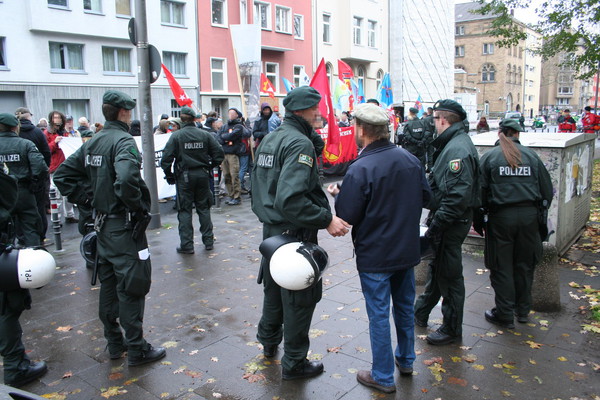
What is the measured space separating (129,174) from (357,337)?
241cm

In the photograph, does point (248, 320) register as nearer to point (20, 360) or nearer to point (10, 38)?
point (20, 360)

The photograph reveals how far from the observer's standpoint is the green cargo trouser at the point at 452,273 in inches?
168

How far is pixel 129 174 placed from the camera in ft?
12.5

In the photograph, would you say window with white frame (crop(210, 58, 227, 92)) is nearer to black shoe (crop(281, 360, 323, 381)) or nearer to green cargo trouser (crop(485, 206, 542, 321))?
green cargo trouser (crop(485, 206, 542, 321))

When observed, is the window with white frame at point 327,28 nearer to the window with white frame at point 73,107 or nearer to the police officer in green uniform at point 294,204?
the window with white frame at point 73,107

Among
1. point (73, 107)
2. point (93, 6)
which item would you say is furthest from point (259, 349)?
point (93, 6)

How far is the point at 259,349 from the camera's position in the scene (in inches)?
171

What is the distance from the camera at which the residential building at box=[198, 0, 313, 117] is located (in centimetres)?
2808

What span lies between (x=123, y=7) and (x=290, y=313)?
969 inches

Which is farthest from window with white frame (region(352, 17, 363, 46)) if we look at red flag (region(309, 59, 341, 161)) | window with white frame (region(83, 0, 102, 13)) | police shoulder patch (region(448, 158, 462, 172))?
police shoulder patch (region(448, 158, 462, 172))

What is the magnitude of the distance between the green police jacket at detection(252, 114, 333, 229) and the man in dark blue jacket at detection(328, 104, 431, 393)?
8.4 inches

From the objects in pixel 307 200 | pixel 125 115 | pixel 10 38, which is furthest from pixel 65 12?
pixel 307 200

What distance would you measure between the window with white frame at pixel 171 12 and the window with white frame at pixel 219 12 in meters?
2.22

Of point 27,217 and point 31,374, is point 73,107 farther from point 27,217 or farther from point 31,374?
point 31,374
